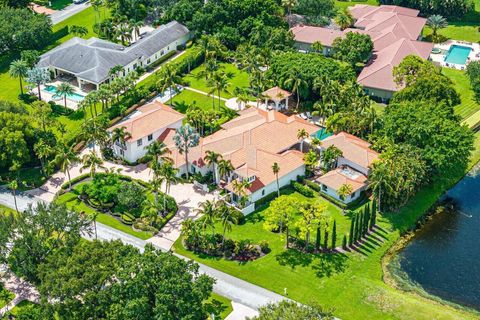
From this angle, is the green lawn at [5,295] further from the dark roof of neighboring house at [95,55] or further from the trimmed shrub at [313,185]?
the dark roof of neighboring house at [95,55]

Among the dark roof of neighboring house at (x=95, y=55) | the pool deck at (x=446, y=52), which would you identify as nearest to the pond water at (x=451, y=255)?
the pool deck at (x=446, y=52)

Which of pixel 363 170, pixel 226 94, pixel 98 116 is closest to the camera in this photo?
pixel 363 170

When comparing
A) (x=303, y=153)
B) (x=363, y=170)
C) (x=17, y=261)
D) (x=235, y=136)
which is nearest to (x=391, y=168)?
(x=363, y=170)

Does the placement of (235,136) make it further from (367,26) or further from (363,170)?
(367,26)

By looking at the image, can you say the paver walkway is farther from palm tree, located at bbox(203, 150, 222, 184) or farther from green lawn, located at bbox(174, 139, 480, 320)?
palm tree, located at bbox(203, 150, 222, 184)

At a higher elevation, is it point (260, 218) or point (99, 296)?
point (99, 296)

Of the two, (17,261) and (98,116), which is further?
(98,116)

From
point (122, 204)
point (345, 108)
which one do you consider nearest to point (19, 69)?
point (122, 204)

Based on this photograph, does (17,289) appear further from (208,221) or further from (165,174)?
(165,174)
